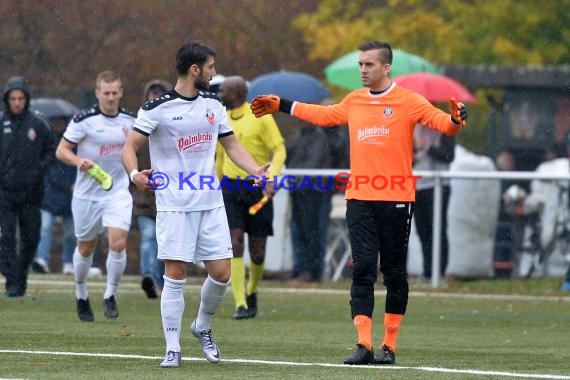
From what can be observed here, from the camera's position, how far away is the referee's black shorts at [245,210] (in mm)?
15570

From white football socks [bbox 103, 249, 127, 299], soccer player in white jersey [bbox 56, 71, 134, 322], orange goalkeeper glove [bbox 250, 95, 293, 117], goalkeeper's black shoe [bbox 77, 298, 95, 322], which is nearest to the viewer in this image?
orange goalkeeper glove [bbox 250, 95, 293, 117]

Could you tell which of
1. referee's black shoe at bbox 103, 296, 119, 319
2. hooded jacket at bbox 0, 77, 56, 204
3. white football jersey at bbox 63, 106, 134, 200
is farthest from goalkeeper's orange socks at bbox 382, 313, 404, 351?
hooded jacket at bbox 0, 77, 56, 204

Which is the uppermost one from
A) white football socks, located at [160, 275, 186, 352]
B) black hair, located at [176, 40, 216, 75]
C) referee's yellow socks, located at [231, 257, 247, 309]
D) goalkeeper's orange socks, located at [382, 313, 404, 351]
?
black hair, located at [176, 40, 216, 75]

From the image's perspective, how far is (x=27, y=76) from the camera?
91.9 feet

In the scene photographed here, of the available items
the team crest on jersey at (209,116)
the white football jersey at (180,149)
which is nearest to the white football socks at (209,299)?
the white football jersey at (180,149)

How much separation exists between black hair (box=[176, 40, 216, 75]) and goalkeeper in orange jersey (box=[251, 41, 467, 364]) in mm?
880

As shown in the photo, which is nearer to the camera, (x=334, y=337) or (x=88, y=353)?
(x=88, y=353)

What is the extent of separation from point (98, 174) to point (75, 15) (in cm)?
1409

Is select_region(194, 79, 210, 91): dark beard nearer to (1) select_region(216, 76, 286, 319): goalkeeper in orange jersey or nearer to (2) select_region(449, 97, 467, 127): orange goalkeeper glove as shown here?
(2) select_region(449, 97, 467, 127): orange goalkeeper glove

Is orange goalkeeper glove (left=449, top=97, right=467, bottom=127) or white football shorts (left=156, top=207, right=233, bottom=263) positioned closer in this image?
orange goalkeeper glove (left=449, top=97, right=467, bottom=127)

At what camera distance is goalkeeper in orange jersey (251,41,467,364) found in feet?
37.0

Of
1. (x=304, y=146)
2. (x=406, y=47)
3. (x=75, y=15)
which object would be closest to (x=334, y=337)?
(x=304, y=146)

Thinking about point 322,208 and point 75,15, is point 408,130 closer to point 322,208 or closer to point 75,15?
point 322,208

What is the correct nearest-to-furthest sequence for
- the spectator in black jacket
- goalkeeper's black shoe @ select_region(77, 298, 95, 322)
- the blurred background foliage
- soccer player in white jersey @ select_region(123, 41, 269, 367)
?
1. soccer player in white jersey @ select_region(123, 41, 269, 367)
2. goalkeeper's black shoe @ select_region(77, 298, 95, 322)
3. the spectator in black jacket
4. the blurred background foliage
